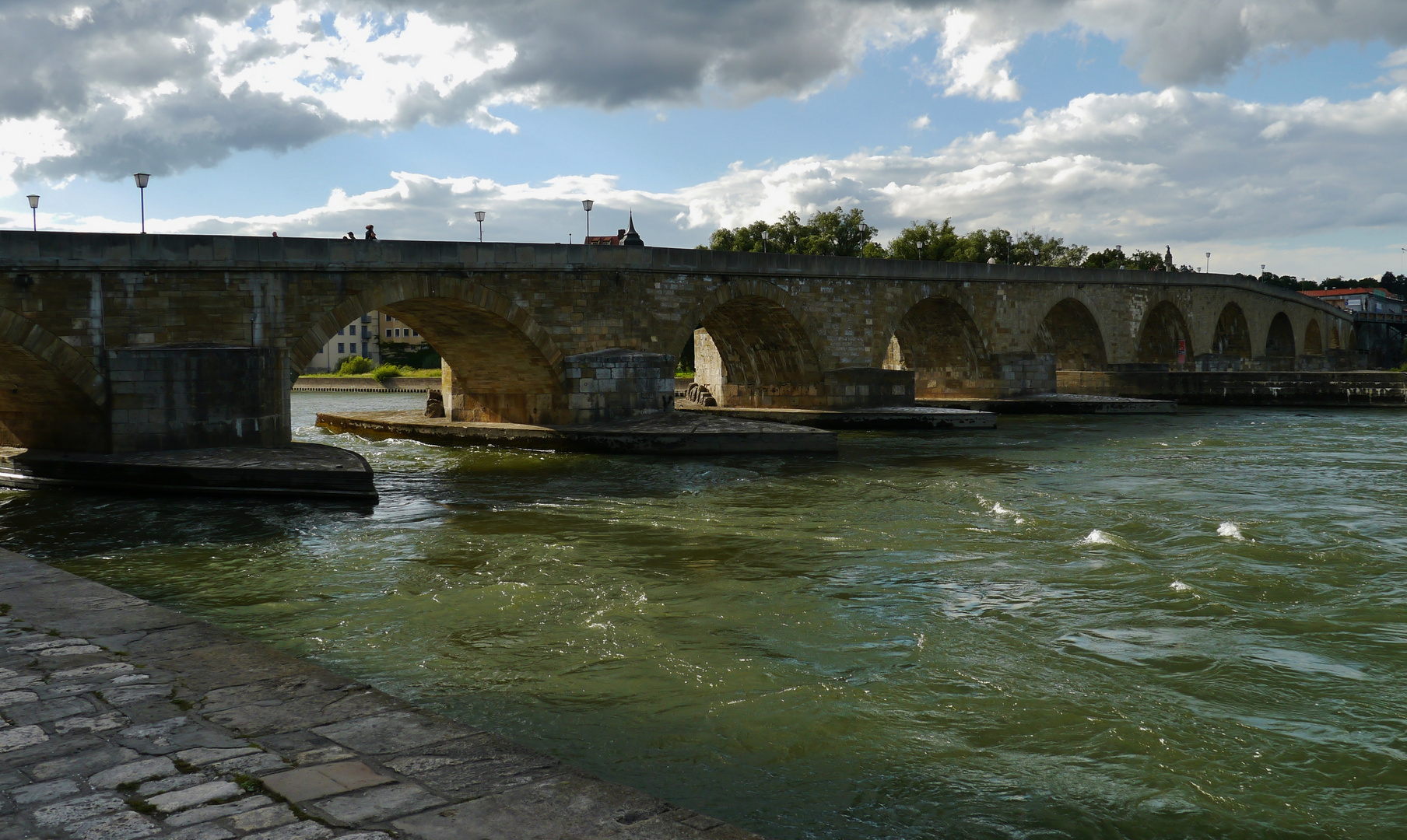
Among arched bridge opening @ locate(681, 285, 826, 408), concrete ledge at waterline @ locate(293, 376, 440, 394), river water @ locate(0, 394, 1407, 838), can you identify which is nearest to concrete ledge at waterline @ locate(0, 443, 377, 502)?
river water @ locate(0, 394, 1407, 838)

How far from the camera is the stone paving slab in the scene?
2.86 m

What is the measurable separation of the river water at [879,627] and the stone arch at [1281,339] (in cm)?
4130

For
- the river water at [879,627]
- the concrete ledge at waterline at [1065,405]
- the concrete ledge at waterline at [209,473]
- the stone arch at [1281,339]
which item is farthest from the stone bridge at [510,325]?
the stone arch at [1281,339]

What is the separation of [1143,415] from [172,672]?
2693 centimetres

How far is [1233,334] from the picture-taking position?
45.5m

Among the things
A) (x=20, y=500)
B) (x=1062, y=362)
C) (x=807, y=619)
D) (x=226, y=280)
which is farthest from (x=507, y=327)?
(x=1062, y=362)

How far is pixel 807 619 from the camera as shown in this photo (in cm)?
721

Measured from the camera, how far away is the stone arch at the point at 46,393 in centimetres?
1400

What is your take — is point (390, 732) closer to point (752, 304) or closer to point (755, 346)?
point (752, 304)

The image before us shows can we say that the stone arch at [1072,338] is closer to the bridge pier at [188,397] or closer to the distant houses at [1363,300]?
the bridge pier at [188,397]

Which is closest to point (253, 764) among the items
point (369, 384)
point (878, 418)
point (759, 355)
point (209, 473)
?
point (209, 473)

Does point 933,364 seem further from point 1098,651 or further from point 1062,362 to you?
point 1098,651

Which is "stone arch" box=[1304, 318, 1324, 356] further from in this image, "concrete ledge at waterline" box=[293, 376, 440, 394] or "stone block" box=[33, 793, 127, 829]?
"stone block" box=[33, 793, 127, 829]

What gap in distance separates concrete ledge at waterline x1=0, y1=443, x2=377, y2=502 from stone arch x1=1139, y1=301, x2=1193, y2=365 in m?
31.6
